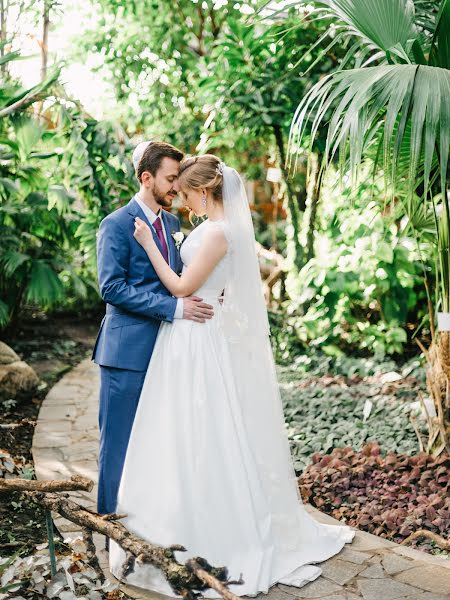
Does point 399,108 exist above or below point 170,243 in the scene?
above

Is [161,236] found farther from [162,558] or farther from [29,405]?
[29,405]

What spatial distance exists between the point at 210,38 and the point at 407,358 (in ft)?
15.2

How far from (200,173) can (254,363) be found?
37.0 inches

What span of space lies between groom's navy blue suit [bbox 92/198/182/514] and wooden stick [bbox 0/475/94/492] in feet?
2.39

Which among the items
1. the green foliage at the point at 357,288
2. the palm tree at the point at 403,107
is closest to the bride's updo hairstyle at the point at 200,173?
the palm tree at the point at 403,107

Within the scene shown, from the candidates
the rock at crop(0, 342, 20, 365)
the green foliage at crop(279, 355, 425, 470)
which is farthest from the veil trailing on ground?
the rock at crop(0, 342, 20, 365)

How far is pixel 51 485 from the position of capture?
255 centimetres

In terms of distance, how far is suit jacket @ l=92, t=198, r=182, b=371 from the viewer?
3.20m

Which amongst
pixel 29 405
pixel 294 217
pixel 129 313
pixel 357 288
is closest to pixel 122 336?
pixel 129 313

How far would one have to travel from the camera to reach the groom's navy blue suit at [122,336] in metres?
3.23

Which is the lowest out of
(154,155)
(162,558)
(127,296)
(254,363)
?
(162,558)

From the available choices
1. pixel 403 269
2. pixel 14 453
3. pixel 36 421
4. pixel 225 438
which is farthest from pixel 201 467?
pixel 403 269

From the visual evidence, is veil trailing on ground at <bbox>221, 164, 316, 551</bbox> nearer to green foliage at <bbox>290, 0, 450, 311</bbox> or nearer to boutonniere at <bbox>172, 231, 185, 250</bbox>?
boutonniere at <bbox>172, 231, 185, 250</bbox>

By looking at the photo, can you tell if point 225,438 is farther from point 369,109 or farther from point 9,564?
point 369,109
